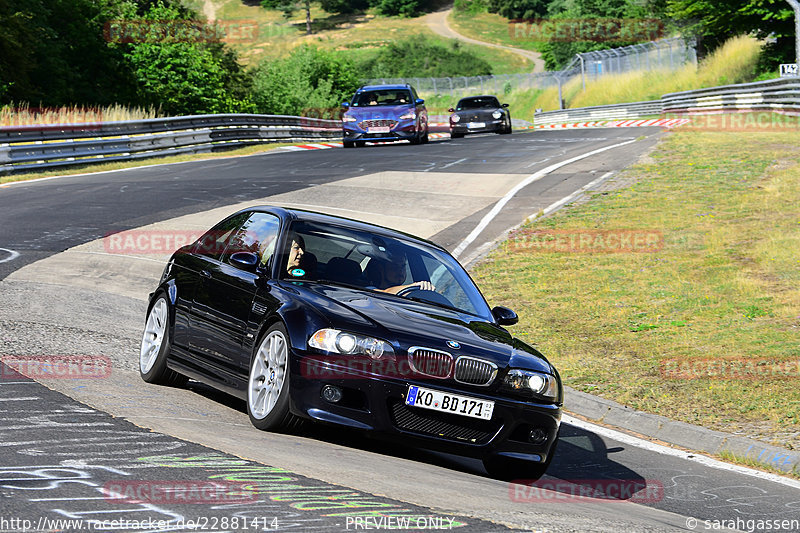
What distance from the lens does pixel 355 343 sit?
6391 mm

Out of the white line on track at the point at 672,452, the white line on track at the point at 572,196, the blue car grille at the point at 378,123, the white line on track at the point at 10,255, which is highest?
the blue car grille at the point at 378,123

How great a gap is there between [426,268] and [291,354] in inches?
72.7

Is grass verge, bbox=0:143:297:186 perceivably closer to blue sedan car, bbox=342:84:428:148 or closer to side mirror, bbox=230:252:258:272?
blue sedan car, bbox=342:84:428:148

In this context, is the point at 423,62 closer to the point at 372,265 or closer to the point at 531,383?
the point at 372,265

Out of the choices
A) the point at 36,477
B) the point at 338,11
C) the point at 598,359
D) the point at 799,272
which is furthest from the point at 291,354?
the point at 338,11

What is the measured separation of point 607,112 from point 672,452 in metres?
51.8

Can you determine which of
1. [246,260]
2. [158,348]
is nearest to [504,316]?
[246,260]

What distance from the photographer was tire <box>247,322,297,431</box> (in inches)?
255

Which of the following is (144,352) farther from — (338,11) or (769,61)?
(338,11)

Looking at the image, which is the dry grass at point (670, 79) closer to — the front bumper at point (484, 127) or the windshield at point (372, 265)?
the front bumper at point (484, 127)

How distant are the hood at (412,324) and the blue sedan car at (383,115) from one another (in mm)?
25880

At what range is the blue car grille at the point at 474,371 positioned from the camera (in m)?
6.45

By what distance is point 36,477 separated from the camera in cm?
480

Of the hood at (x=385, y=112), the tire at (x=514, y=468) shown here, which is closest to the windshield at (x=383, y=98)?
the hood at (x=385, y=112)
